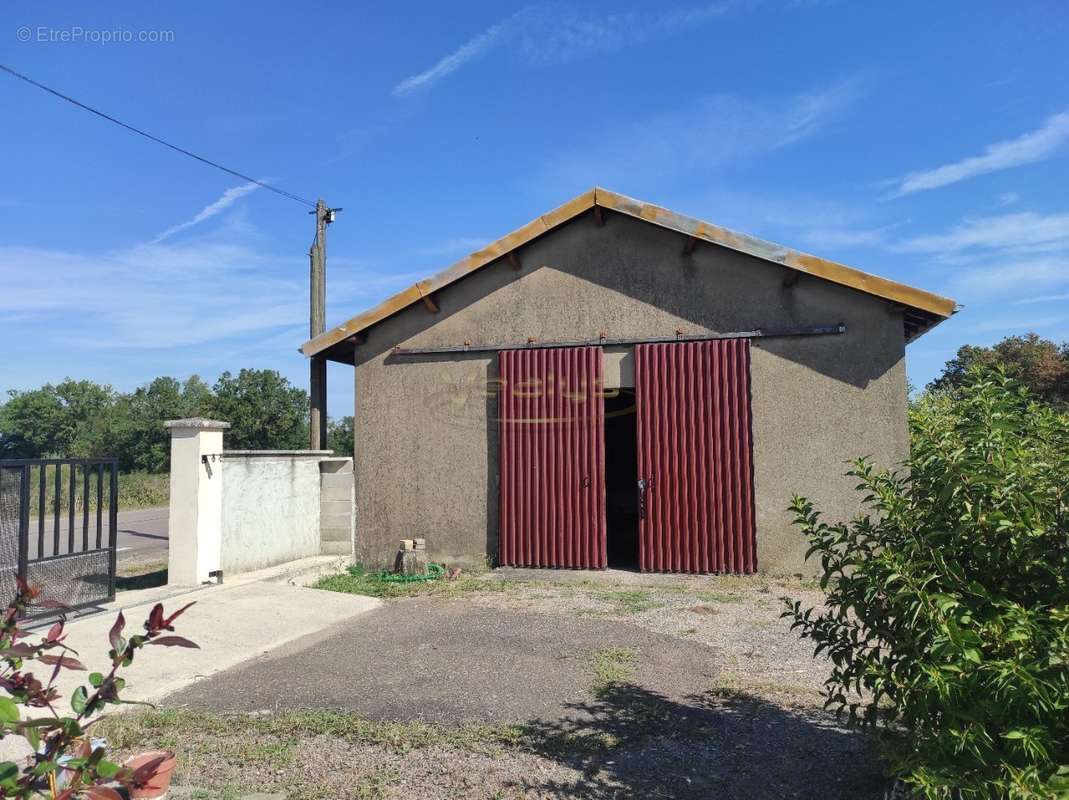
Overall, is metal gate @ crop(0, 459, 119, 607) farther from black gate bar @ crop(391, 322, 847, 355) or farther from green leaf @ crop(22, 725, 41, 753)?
green leaf @ crop(22, 725, 41, 753)

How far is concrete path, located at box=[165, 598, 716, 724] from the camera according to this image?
16.4 ft

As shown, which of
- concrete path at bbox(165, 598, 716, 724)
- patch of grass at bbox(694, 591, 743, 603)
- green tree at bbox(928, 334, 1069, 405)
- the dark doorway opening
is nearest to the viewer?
concrete path at bbox(165, 598, 716, 724)

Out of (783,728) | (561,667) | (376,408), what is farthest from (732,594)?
(376,408)

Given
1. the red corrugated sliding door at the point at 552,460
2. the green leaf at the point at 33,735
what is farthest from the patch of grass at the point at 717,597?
the green leaf at the point at 33,735

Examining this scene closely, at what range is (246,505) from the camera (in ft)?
31.1

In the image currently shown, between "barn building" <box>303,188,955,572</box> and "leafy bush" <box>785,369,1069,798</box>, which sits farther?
"barn building" <box>303,188,955,572</box>

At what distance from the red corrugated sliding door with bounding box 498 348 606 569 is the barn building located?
22 mm

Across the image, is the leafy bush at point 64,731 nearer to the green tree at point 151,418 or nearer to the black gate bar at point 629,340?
the black gate bar at point 629,340

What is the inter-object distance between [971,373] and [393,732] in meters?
3.73

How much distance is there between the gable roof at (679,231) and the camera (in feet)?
29.2

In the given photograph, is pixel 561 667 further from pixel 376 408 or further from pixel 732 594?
pixel 376 408

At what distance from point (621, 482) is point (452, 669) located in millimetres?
10921

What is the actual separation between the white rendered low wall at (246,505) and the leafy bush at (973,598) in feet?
24.6

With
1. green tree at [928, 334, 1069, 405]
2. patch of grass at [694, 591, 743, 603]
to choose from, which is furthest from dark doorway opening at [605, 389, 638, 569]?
green tree at [928, 334, 1069, 405]
